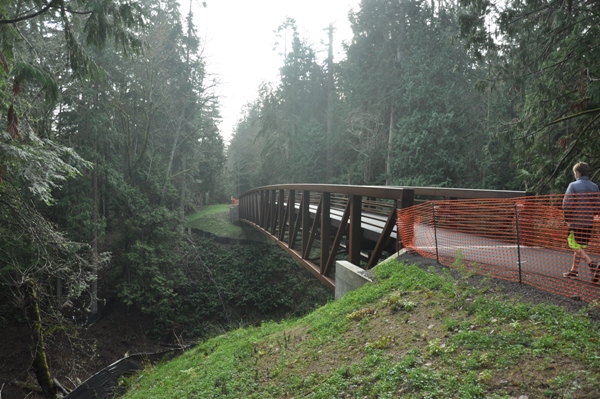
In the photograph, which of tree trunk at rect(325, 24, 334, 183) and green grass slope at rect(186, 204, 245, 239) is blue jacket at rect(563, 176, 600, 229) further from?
tree trunk at rect(325, 24, 334, 183)

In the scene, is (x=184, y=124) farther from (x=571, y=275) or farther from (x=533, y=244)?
(x=571, y=275)

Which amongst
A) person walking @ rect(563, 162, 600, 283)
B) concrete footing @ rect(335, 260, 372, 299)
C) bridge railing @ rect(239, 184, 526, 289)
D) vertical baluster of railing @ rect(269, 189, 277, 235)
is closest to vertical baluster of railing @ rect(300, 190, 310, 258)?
bridge railing @ rect(239, 184, 526, 289)

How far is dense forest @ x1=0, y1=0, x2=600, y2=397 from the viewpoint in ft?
23.7

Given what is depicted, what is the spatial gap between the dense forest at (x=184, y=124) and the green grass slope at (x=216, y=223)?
241 cm

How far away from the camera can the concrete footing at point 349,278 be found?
6.08m

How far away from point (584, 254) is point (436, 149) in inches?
683

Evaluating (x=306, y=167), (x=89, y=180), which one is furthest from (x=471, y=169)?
(x=89, y=180)

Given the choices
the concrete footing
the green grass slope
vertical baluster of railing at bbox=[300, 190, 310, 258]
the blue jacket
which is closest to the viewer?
the blue jacket

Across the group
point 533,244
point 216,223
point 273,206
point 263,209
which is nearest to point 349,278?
point 533,244

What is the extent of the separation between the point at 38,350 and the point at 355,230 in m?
8.64

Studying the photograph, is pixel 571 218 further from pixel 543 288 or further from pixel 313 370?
pixel 313 370

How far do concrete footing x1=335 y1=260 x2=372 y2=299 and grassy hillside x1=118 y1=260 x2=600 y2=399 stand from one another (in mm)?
309

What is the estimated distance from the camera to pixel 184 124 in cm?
2458

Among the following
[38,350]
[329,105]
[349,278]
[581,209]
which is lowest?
[38,350]
